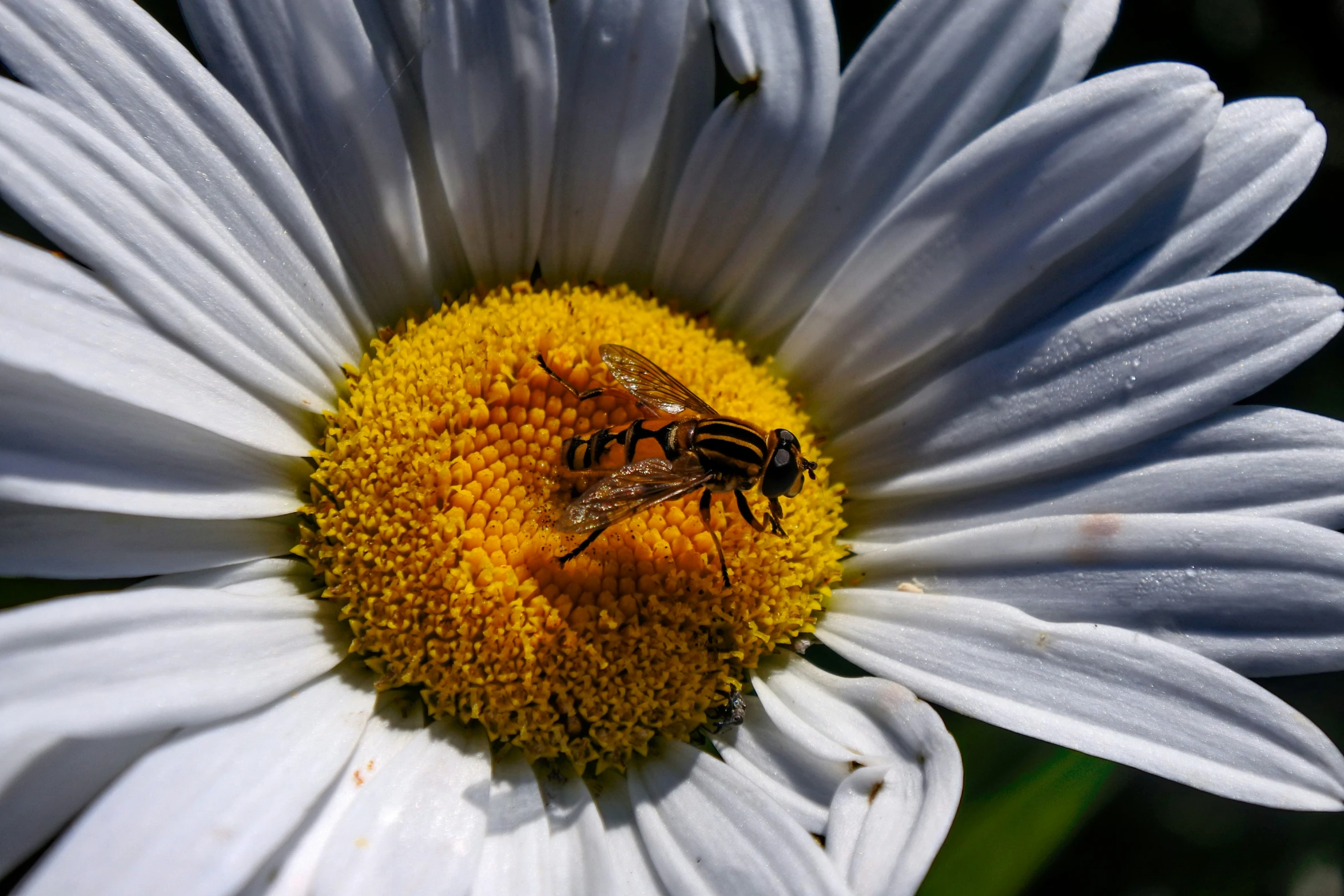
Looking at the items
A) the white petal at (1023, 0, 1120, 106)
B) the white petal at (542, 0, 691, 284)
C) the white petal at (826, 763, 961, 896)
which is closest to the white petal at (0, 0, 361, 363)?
the white petal at (542, 0, 691, 284)

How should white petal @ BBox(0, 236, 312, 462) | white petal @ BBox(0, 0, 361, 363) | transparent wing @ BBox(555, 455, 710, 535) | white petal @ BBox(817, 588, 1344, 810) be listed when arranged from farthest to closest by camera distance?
1. transparent wing @ BBox(555, 455, 710, 535)
2. white petal @ BBox(817, 588, 1344, 810)
3. white petal @ BBox(0, 0, 361, 363)
4. white petal @ BBox(0, 236, 312, 462)

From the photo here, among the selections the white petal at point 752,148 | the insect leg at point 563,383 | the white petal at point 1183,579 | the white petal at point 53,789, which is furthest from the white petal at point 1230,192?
the white petal at point 53,789

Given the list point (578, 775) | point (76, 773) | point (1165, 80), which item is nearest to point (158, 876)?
point (76, 773)

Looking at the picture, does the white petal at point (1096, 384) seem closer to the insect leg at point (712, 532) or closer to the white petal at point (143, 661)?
the insect leg at point (712, 532)

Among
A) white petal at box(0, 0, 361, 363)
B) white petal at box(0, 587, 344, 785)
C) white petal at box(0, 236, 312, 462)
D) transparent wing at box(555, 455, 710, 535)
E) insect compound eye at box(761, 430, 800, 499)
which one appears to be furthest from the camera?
insect compound eye at box(761, 430, 800, 499)

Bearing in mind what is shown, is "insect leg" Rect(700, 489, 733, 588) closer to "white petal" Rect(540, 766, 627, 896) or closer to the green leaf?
"white petal" Rect(540, 766, 627, 896)

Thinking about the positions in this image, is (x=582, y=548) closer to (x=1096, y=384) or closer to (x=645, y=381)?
(x=645, y=381)

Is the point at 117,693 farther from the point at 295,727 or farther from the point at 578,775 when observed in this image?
the point at 578,775
